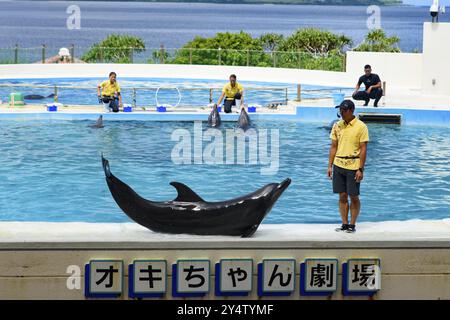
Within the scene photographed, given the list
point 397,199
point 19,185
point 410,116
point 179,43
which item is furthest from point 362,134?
point 179,43

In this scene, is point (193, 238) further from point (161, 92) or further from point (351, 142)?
point (161, 92)

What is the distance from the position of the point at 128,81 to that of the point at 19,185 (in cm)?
1429

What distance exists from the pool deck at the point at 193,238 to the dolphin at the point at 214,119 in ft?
35.1

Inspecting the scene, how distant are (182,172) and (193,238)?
6.58 m

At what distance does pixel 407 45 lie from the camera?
105m

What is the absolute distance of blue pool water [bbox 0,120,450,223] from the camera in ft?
37.9

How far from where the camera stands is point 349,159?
777cm

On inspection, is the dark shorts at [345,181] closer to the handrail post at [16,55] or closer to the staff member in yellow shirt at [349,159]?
the staff member in yellow shirt at [349,159]

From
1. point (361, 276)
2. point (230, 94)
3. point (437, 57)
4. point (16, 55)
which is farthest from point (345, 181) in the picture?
point (16, 55)

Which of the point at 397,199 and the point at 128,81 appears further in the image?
the point at 128,81

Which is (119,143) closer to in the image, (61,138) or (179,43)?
(61,138)

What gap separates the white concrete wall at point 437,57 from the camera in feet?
73.6
